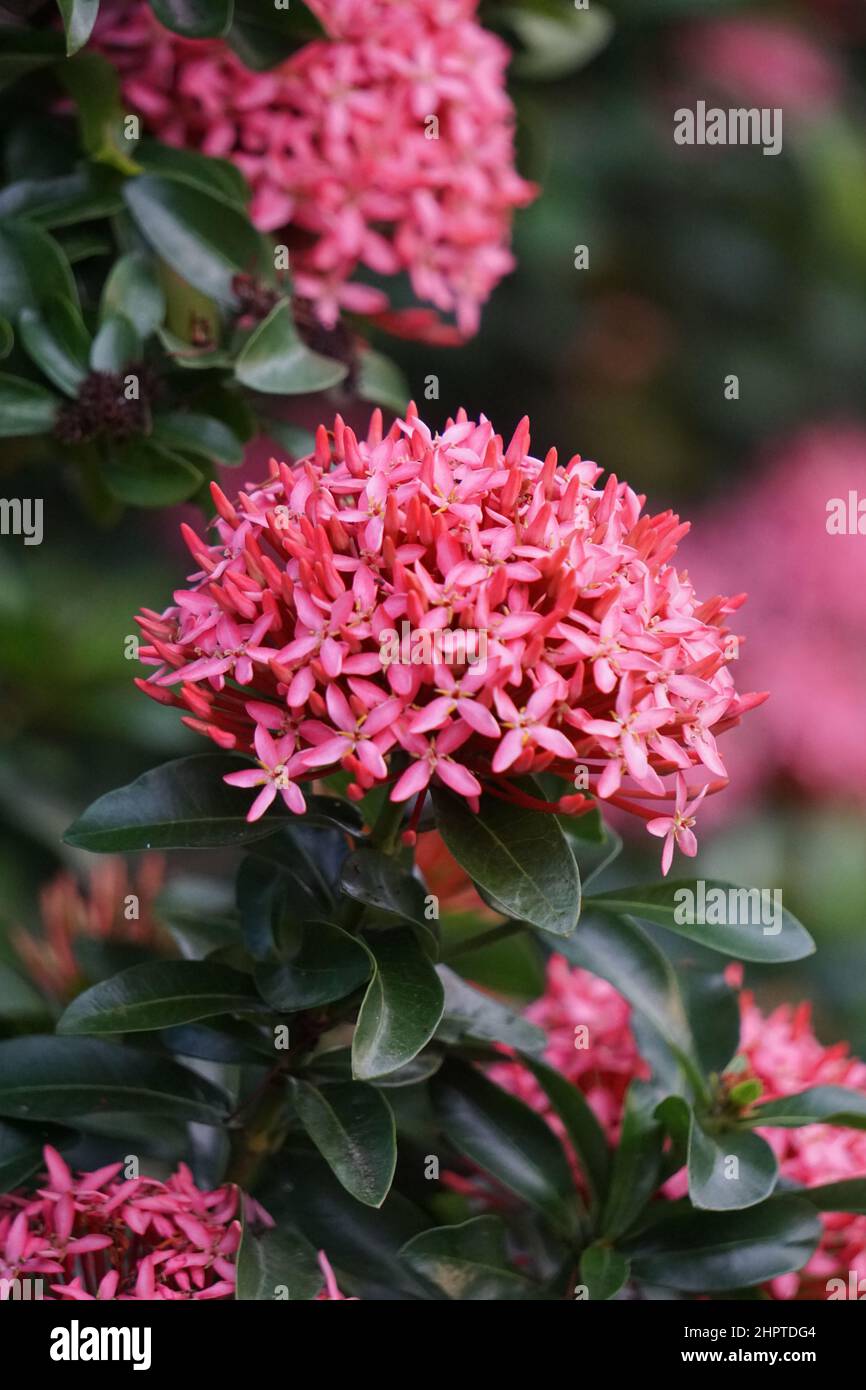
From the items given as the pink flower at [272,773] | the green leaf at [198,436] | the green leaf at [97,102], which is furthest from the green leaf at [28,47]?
the pink flower at [272,773]

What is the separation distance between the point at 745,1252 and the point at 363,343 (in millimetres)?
751

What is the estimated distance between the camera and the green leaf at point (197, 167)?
1.12 metres

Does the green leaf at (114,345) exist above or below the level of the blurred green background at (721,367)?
below

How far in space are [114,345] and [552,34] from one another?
59 centimetres

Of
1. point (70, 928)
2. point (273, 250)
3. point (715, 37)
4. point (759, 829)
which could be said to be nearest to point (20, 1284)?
point (70, 928)

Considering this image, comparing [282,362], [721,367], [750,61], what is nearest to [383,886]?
[282,362]

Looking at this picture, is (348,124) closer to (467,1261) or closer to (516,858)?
(516,858)

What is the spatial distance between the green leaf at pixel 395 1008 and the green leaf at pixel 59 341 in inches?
17.9

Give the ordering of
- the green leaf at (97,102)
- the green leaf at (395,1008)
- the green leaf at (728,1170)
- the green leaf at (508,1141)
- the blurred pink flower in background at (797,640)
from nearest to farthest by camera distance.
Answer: the green leaf at (395,1008), the green leaf at (728,1170), the green leaf at (508,1141), the green leaf at (97,102), the blurred pink flower in background at (797,640)

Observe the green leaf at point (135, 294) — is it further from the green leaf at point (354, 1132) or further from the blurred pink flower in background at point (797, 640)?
the blurred pink flower in background at point (797, 640)

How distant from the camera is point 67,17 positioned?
92 centimetres

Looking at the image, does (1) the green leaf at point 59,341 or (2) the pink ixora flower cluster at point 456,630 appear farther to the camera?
(1) the green leaf at point 59,341

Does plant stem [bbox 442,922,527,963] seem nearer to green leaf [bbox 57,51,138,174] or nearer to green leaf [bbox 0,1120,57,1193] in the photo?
green leaf [bbox 0,1120,57,1193]

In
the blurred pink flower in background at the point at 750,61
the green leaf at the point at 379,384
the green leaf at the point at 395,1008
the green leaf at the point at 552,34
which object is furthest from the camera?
the blurred pink flower in background at the point at 750,61
